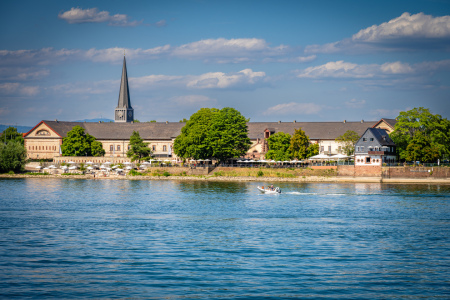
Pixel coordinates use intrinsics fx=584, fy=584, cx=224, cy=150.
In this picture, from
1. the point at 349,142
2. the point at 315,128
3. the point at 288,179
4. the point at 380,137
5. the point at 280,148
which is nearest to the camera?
the point at 288,179

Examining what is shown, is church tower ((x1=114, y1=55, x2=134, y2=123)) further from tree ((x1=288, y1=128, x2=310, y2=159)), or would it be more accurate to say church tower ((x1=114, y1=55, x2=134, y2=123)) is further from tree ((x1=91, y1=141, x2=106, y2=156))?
tree ((x1=288, y1=128, x2=310, y2=159))

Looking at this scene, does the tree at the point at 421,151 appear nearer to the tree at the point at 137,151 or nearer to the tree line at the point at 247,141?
the tree line at the point at 247,141

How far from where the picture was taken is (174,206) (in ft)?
193

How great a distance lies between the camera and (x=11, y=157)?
366 ft

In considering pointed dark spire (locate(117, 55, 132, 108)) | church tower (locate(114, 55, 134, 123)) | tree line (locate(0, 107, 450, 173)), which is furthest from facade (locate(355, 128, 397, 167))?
pointed dark spire (locate(117, 55, 132, 108))

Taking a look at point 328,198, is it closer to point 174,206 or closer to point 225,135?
point 174,206

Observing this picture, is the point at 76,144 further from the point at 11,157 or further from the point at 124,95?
the point at 124,95

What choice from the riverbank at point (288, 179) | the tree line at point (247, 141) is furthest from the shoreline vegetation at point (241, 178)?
the tree line at point (247, 141)

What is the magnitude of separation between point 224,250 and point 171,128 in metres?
123

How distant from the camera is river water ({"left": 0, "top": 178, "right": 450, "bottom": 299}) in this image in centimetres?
2625

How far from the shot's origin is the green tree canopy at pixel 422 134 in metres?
98.8

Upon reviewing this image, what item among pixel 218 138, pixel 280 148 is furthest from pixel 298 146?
pixel 218 138

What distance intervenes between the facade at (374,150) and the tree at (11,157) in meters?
63.8

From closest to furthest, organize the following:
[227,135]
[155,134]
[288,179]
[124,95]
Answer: [288,179], [227,135], [155,134], [124,95]
